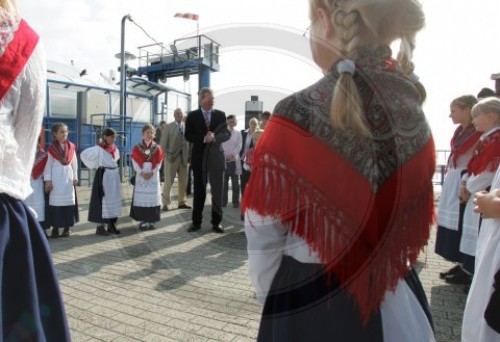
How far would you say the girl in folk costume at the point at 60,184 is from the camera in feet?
17.5

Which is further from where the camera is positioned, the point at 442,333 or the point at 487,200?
the point at 442,333

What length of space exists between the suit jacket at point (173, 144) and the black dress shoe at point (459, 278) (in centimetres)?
523

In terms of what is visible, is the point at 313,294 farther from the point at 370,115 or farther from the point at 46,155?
the point at 46,155

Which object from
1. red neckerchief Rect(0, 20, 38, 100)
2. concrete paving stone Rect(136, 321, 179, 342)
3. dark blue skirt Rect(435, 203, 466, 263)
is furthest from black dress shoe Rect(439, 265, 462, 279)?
red neckerchief Rect(0, 20, 38, 100)

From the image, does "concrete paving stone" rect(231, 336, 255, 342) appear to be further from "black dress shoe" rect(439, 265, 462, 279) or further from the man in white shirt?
the man in white shirt

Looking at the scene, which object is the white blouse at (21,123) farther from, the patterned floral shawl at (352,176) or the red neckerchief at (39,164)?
the red neckerchief at (39,164)

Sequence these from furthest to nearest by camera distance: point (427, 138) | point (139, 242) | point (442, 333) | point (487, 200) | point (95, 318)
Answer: point (139, 242), point (95, 318), point (442, 333), point (487, 200), point (427, 138)

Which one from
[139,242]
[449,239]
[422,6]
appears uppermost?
[422,6]

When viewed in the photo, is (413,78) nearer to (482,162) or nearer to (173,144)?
(482,162)

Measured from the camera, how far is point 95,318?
9.16 ft

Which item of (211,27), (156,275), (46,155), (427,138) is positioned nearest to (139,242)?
(156,275)

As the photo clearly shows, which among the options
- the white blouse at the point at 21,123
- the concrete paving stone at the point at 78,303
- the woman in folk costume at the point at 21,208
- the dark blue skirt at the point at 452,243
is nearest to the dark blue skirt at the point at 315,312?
the woman in folk costume at the point at 21,208

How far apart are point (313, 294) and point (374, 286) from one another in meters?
0.17

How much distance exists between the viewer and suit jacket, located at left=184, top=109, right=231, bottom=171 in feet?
17.9
